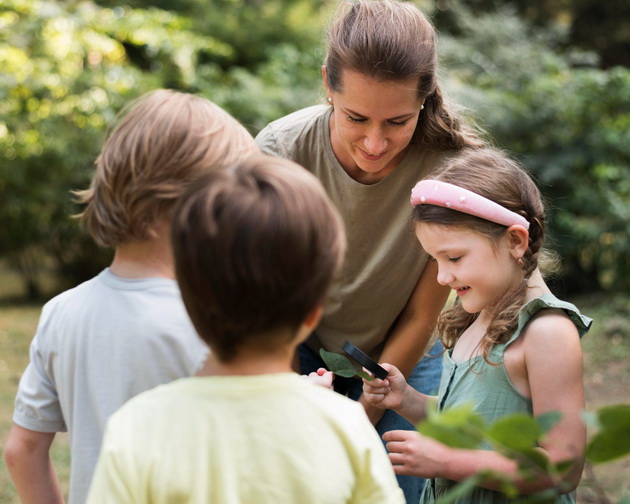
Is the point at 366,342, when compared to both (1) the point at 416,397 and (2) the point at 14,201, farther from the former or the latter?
(2) the point at 14,201

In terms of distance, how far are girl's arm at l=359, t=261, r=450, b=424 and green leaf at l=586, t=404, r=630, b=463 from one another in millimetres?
1623

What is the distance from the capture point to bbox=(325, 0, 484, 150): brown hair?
2297mm

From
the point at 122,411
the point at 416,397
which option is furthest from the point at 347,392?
the point at 122,411

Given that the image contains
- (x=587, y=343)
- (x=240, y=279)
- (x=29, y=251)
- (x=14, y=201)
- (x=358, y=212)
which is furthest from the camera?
(x=29, y=251)

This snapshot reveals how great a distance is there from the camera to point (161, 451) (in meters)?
1.29

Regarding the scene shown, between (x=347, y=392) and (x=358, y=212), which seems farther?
(x=347, y=392)

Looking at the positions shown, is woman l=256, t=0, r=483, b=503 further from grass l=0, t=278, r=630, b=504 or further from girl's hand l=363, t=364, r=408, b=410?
grass l=0, t=278, r=630, b=504

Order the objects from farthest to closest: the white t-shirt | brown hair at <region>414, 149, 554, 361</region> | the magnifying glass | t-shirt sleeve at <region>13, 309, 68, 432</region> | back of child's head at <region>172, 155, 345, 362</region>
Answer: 1. brown hair at <region>414, 149, 554, 361</region>
2. the magnifying glass
3. t-shirt sleeve at <region>13, 309, 68, 432</region>
4. the white t-shirt
5. back of child's head at <region>172, 155, 345, 362</region>

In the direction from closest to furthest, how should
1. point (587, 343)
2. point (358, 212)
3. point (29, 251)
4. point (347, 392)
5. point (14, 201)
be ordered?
point (358, 212), point (347, 392), point (587, 343), point (14, 201), point (29, 251)

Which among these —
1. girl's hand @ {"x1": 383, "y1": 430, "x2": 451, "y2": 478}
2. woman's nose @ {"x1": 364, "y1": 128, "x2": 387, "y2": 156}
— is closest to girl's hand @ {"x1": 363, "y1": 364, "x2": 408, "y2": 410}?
girl's hand @ {"x1": 383, "y1": 430, "x2": 451, "y2": 478}

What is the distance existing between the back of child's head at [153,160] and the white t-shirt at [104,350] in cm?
12

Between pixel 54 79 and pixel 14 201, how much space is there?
4.33 feet

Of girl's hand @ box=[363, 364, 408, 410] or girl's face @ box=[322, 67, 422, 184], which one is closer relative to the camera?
girl's hand @ box=[363, 364, 408, 410]

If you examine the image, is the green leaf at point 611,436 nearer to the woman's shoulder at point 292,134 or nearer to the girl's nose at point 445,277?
the girl's nose at point 445,277
